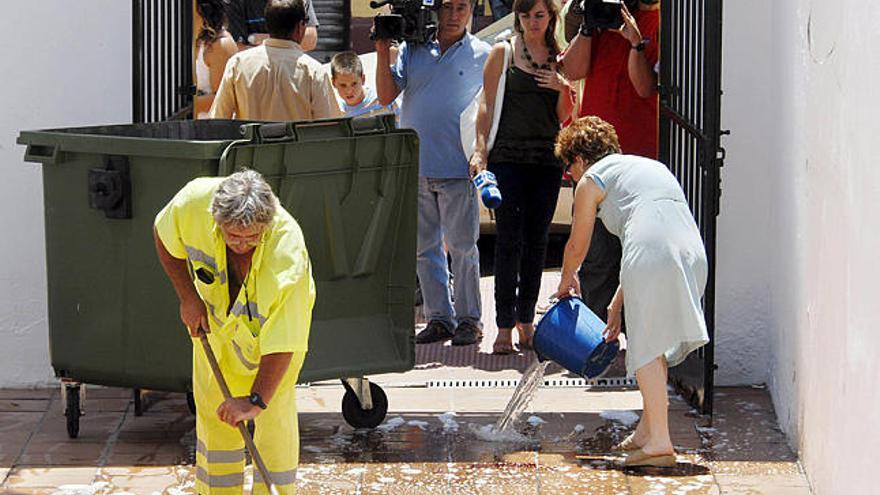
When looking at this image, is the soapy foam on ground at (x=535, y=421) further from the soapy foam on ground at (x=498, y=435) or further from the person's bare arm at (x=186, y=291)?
the person's bare arm at (x=186, y=291)

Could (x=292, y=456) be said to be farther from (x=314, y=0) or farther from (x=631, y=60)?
(x=314, y=0)

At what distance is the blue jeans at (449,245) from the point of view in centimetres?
882

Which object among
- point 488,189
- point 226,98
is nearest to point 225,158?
point 226,98

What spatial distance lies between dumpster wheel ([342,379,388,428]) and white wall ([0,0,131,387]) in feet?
5.75

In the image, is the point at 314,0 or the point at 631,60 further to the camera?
the point at 314,0

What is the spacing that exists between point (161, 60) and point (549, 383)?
247cm

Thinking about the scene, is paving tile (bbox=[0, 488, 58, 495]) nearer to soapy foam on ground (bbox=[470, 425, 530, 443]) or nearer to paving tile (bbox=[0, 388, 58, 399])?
paving tile (bbox=[0, 388, 58, 399])

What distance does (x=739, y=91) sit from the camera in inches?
314

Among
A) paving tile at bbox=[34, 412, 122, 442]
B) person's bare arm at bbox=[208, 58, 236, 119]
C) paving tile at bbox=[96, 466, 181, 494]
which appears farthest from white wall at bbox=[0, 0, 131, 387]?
paving tile at bbox=[96, 466, 181, 494]

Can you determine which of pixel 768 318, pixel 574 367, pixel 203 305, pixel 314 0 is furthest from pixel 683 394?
pixel 314 0

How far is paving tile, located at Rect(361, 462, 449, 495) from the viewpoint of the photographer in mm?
6543

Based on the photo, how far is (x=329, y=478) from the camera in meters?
6.68

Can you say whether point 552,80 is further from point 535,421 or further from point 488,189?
point 535,421

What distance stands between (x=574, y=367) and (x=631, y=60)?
1.91 meters
